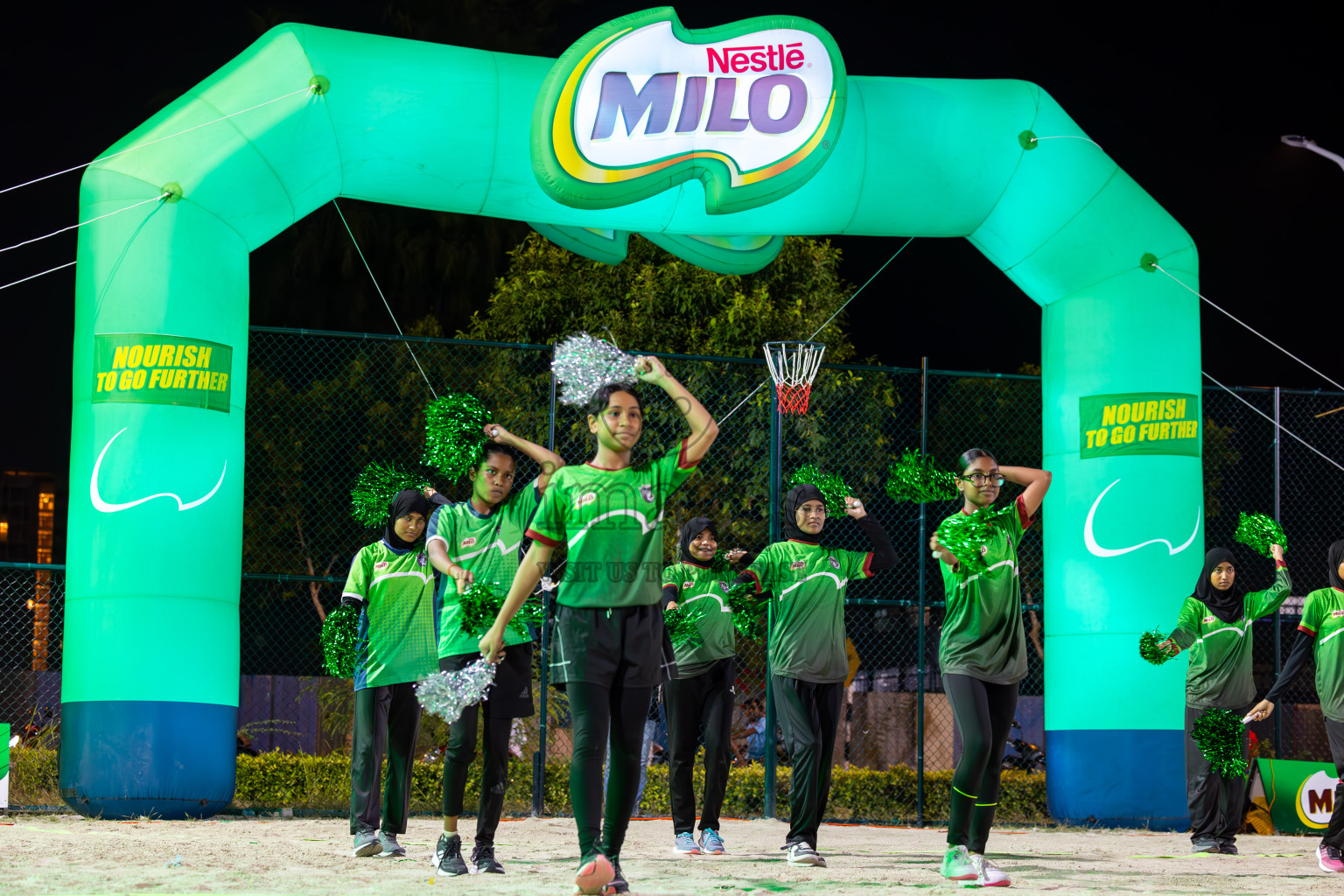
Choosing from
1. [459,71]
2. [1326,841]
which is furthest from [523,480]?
[1326,841]

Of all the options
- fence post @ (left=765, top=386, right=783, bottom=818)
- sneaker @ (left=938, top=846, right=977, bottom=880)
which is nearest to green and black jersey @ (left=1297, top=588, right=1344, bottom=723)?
sneaker @ (left=938, top=846, right=977, bottom=880)

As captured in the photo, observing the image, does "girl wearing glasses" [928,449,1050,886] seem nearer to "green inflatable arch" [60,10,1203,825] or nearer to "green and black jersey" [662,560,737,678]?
"green and black jersey" [662,560,737,678]

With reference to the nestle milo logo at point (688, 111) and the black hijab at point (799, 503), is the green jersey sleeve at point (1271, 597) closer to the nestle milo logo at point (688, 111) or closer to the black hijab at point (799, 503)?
the black hijab at point (799, 503)

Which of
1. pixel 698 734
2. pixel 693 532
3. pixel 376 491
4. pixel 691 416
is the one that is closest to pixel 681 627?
pixel 698 734

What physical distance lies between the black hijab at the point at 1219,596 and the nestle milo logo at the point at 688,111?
3.63 metres

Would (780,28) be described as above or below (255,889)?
above

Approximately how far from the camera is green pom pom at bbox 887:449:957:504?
6250 millimetres

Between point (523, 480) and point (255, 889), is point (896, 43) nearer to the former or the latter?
point (523, 480)

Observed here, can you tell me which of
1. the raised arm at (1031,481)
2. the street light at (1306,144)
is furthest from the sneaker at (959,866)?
the street light at (1306,144)

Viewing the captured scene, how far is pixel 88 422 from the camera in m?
8.48

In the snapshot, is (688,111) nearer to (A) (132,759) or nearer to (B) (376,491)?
(B) (376,491)

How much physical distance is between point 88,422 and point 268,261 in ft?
39.4

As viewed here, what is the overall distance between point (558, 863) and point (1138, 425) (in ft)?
18.2

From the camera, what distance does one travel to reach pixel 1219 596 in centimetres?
810
